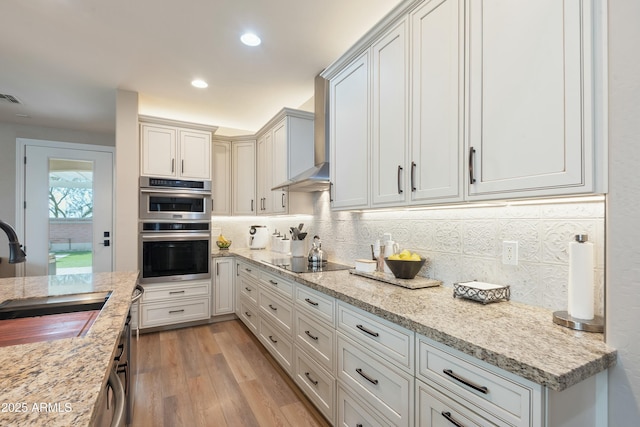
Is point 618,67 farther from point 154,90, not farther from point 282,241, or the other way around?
point 154,90

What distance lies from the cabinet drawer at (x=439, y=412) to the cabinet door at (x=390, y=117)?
3.12 feet

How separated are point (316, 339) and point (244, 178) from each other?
8.91 feet

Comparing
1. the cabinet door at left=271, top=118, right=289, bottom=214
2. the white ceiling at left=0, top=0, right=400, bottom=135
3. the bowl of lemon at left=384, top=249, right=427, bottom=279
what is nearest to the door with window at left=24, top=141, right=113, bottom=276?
the white ceiling at left=0, top=0, right=400, bottom=135

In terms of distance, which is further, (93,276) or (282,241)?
(282,241)

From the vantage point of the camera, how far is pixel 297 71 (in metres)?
2.87

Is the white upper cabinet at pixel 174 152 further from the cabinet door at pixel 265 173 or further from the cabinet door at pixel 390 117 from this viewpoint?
the cabinet door at pixel 390 117

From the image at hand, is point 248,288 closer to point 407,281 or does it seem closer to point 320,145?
point 320,145

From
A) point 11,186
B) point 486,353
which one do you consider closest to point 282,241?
point 486,353

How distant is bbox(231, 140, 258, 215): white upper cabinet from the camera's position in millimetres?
4090

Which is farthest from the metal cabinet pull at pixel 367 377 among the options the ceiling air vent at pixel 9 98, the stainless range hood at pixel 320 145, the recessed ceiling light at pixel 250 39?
the ceiling air vent at pixel 9 98

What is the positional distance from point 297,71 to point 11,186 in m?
4.22

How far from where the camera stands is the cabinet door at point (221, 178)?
13.2ft

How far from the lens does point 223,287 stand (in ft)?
12.4

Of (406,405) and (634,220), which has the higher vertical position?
(634,220)
